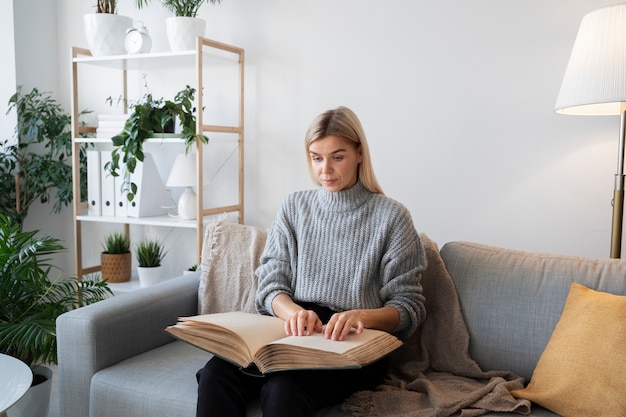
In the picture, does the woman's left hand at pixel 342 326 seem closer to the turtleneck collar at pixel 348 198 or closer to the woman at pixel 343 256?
the woman at pixel 343 256

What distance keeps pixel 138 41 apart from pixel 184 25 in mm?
259

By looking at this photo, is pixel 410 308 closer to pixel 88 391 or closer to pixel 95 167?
pixel 88 391

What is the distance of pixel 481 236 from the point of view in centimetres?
240

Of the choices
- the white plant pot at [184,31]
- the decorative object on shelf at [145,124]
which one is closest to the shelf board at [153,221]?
the decorative object on shelf at [145,124]

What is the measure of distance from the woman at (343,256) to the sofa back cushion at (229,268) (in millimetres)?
A: 196

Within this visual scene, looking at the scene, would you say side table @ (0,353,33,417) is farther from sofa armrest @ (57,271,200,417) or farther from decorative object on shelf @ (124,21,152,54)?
decorative object on shelf @ (124,21,152,54)

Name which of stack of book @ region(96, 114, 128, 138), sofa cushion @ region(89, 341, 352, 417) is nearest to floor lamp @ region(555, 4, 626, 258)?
sofa cushion @ region(89, 341, 352, 417)

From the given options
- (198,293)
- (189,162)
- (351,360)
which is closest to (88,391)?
(198,293)

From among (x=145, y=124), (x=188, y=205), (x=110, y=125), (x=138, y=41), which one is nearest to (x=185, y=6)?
(x=138, y=41)

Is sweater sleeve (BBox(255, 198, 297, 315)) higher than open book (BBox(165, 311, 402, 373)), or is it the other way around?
sweater sleeve (BBox(255, 198, 297, 315))

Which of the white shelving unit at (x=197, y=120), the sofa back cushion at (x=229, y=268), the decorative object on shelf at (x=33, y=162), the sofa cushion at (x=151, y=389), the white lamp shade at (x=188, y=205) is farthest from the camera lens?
the decorative object on shelf at (x=33, y=162)

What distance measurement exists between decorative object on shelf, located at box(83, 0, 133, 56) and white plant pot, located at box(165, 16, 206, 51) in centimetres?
30

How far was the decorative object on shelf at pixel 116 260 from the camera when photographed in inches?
115

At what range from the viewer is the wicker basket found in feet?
9.58
